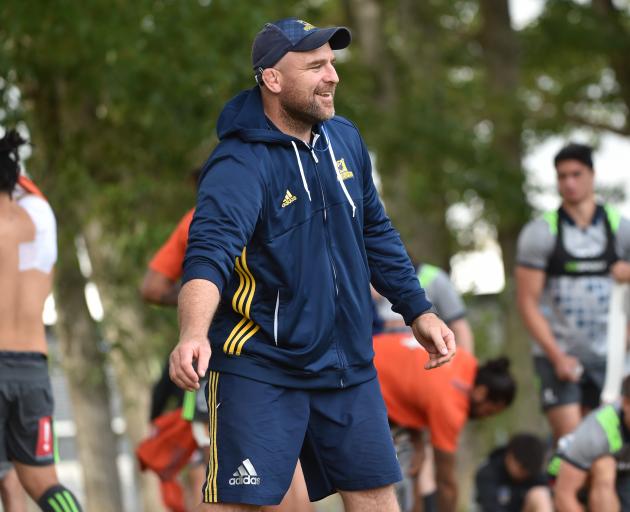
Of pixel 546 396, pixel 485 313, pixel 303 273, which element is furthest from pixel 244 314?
pixel 485 313

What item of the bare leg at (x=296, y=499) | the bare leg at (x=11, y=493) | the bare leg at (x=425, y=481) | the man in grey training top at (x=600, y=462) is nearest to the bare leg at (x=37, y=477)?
the bare leg at (x=11, y=493)

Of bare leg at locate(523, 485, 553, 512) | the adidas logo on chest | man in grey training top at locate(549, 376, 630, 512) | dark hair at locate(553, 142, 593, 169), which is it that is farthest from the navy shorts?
bare leg at locate(523, 485, 553, 512)

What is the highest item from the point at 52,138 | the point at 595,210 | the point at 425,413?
the point at 52,138

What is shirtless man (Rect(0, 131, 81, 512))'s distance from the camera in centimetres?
754

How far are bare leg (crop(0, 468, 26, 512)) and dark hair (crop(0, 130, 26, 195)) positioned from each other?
166 cm

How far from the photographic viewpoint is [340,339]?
18.7 ft

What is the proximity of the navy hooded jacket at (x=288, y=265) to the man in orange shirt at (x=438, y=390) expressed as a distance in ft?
11.3

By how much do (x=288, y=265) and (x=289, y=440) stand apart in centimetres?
63

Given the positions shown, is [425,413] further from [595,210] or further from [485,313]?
[485,313]

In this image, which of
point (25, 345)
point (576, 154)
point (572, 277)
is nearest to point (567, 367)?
point (572, 277)

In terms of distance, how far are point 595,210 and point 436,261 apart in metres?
13.7

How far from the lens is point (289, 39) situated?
18.6ft

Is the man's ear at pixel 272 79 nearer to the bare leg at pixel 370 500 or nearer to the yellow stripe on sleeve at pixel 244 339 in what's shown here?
the yellow stripe on sleeve at pixel 244 339

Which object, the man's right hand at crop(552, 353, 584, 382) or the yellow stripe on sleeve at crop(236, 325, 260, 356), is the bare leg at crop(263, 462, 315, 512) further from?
the man's right hand at crop(552, 353, 584, 382)
